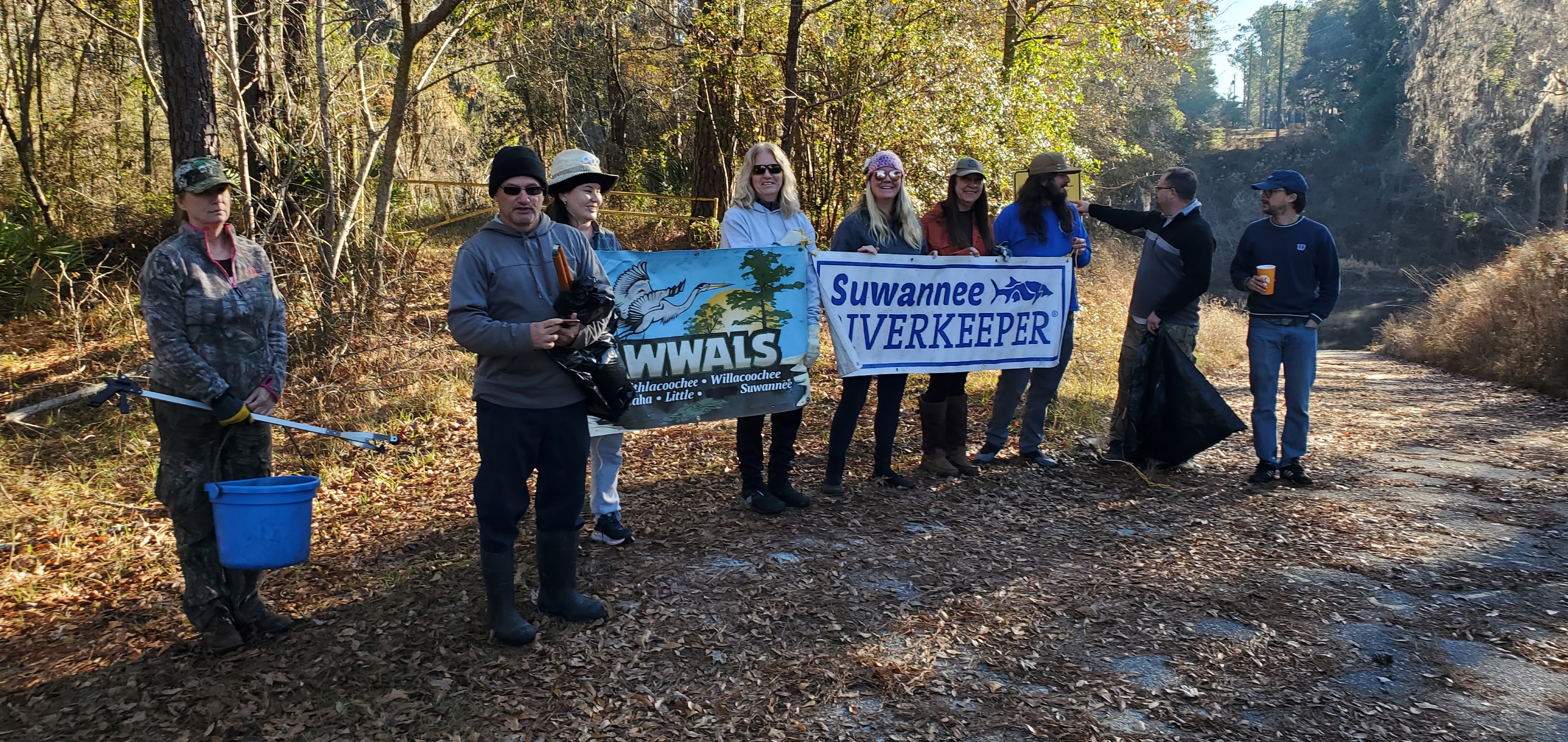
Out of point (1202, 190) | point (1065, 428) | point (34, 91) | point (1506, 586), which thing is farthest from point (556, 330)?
point (1202, 190)

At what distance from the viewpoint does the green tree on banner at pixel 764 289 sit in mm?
5527

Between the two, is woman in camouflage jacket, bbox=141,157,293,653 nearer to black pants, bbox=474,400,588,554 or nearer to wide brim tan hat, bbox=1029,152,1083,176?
black pants, bbox=474,400,588,554

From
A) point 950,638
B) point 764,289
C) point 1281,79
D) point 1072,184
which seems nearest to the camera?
point 950,638

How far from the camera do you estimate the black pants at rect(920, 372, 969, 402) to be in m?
6.32

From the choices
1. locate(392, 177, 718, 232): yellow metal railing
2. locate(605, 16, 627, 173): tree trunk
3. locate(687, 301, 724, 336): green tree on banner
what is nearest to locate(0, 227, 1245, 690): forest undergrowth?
locate(687, 301, 724, 336): green tree on banner

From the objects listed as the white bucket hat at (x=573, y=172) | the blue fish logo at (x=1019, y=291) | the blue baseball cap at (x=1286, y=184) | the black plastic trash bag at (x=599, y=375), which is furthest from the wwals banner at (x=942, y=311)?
the black plastic trash bag at (x=599, y=375)

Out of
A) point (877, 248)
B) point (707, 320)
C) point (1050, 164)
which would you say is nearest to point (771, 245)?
point (707, 320)

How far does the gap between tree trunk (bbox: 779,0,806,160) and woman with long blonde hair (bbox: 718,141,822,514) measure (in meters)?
4.16

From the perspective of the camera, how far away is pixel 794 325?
5750 mm

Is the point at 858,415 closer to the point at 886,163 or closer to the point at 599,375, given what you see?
the point at 886,163

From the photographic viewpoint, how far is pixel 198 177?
3607 millimetres

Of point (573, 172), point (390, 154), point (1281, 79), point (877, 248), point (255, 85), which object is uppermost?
point (1281, 79)

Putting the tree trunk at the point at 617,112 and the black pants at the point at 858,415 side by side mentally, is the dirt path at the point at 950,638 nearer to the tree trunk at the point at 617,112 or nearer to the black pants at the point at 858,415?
the black pants at the point at 858,415

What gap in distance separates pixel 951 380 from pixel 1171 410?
5.08 ft
